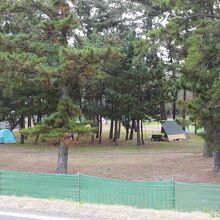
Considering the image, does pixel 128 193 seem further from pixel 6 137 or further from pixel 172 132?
pixel 172 132

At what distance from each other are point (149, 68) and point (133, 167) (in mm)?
11952

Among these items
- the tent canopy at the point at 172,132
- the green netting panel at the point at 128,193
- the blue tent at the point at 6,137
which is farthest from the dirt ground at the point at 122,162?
the green netting panel at the point at 128,193

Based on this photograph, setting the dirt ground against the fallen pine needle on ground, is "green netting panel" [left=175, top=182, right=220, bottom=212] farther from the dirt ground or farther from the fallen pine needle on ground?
the dirt ground

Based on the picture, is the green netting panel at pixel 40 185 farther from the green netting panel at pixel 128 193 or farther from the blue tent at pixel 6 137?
the blue tent at pixel 6 137

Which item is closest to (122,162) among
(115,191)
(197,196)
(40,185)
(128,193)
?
(40,185)

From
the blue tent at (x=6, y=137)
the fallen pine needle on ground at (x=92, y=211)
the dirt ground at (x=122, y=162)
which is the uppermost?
the blue tent at (x=6, y=137)

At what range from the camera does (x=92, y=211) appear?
864cm

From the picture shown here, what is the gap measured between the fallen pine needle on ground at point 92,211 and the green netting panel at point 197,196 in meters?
1.54

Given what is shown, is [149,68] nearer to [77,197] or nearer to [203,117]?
[203,117]

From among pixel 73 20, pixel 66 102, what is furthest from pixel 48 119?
pixel 73 20

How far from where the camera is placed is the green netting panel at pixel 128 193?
34.9ft

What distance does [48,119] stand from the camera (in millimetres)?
21344

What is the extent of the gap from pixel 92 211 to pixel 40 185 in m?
3.69

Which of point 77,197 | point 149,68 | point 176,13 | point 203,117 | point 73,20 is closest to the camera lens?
point 77,197
